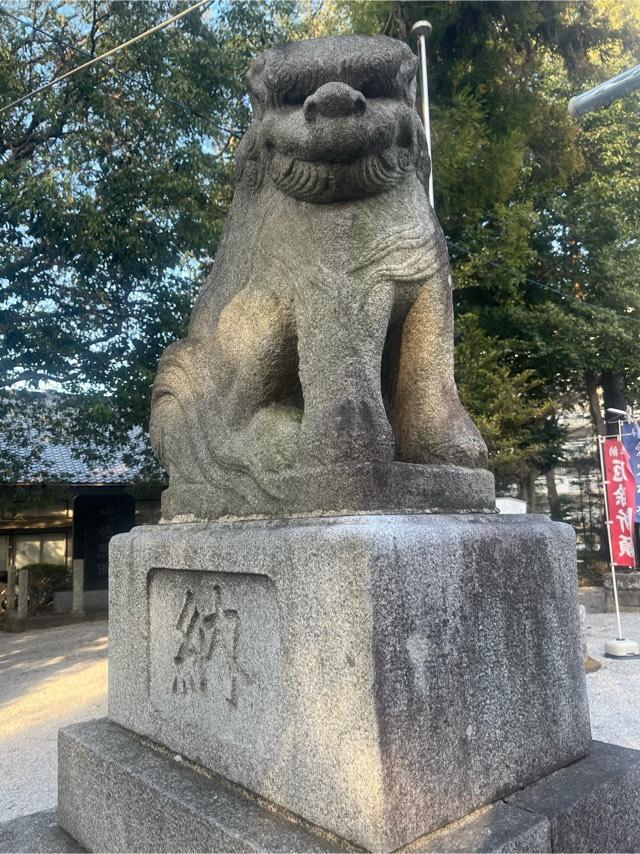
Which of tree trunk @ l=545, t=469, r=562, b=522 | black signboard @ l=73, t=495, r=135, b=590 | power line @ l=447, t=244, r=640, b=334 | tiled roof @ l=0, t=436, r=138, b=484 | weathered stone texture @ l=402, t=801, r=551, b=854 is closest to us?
weathered stone texture @ l=402, t=801, r=551, b=854

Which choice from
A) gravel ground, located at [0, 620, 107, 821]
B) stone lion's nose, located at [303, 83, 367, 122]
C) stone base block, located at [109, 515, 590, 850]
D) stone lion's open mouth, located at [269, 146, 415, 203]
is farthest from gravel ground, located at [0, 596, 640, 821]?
Result: stone lion's nose, located at [303, 83, 367, 122]

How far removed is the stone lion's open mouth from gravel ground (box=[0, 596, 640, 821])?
3093 millimetres

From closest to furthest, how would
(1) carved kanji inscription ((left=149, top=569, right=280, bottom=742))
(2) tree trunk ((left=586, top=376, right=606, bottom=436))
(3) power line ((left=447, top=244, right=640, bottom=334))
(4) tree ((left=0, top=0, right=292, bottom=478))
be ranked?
(1) carved kanji inscription ((left=149, top=569, right=280, bottom=742)) < (4) tree ((left=0, top=0, right=292, bottom=478)) < (3) power line ((left=447, top=244, right=640, bottom=334)) < (2) tree trunk ((left=586, top=376, right=606, bottom=436))

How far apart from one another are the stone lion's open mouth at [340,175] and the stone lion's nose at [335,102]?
129 mm

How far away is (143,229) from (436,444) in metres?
5.84

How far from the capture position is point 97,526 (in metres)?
13.5

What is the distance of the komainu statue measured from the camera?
1770 millimetres

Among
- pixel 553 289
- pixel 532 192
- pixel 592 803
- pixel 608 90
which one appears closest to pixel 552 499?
pixel 553 289

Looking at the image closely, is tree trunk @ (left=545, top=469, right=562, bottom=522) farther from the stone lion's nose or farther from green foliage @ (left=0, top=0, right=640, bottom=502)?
the stone lion's nose

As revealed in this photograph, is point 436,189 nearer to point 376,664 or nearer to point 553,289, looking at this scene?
point 553,289

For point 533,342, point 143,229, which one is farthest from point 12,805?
point 533,342

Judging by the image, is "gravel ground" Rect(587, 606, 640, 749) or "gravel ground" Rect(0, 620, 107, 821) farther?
"gravel ground" Rect(587, 606, 640, 749)

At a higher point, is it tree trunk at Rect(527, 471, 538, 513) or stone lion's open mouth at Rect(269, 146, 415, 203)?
stone lion's open mouth at Rect(269, 146, 415, 203)

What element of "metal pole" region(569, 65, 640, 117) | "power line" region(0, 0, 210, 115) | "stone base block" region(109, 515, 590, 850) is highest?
"power line" region(0, 0, 210, 115)
